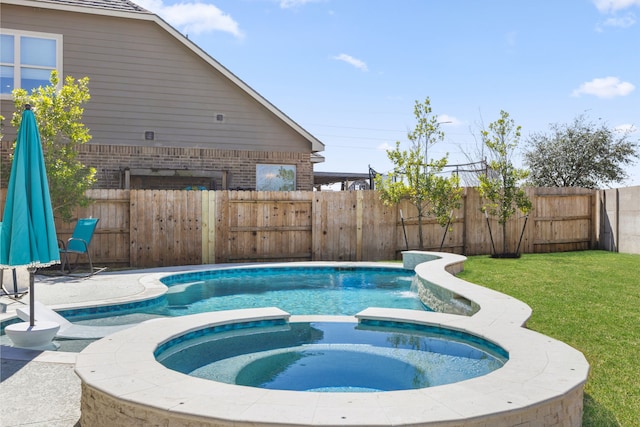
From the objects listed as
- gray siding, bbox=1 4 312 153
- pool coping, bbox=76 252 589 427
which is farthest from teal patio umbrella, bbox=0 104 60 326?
gray siding, bbox=1 4 312 153

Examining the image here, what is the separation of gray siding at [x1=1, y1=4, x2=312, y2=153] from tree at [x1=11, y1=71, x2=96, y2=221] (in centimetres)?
301

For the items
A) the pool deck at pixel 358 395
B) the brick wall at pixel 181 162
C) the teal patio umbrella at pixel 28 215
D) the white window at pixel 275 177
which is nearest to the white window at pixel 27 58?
the brick wall at pixel 181 162

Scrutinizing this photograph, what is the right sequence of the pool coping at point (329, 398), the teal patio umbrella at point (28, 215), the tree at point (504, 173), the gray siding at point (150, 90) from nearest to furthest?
the pool coping at point (329, 398) < the teal patio umbrella at point (28, 215) < the tree at point (504, 173) < the gray siding at point (150, 90)

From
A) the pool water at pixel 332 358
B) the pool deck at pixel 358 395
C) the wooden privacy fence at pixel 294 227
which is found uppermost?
the wooden privacy fence at pixel 294 227

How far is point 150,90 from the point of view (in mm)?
14680

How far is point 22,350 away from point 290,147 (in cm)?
1154

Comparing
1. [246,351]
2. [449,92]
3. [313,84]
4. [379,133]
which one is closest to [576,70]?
[449,92]

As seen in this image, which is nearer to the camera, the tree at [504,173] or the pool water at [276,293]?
the pool water at [276,293]

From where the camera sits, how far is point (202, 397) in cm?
311

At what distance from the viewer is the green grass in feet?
12.9

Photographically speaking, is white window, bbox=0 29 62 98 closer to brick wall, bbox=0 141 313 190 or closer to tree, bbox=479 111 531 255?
brick wall, bbox=0 141 313 190

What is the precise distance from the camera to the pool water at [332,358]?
4.39m

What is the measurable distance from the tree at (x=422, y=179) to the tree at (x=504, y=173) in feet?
3.00

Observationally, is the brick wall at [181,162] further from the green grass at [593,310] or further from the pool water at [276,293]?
the green grass at [593,310]
